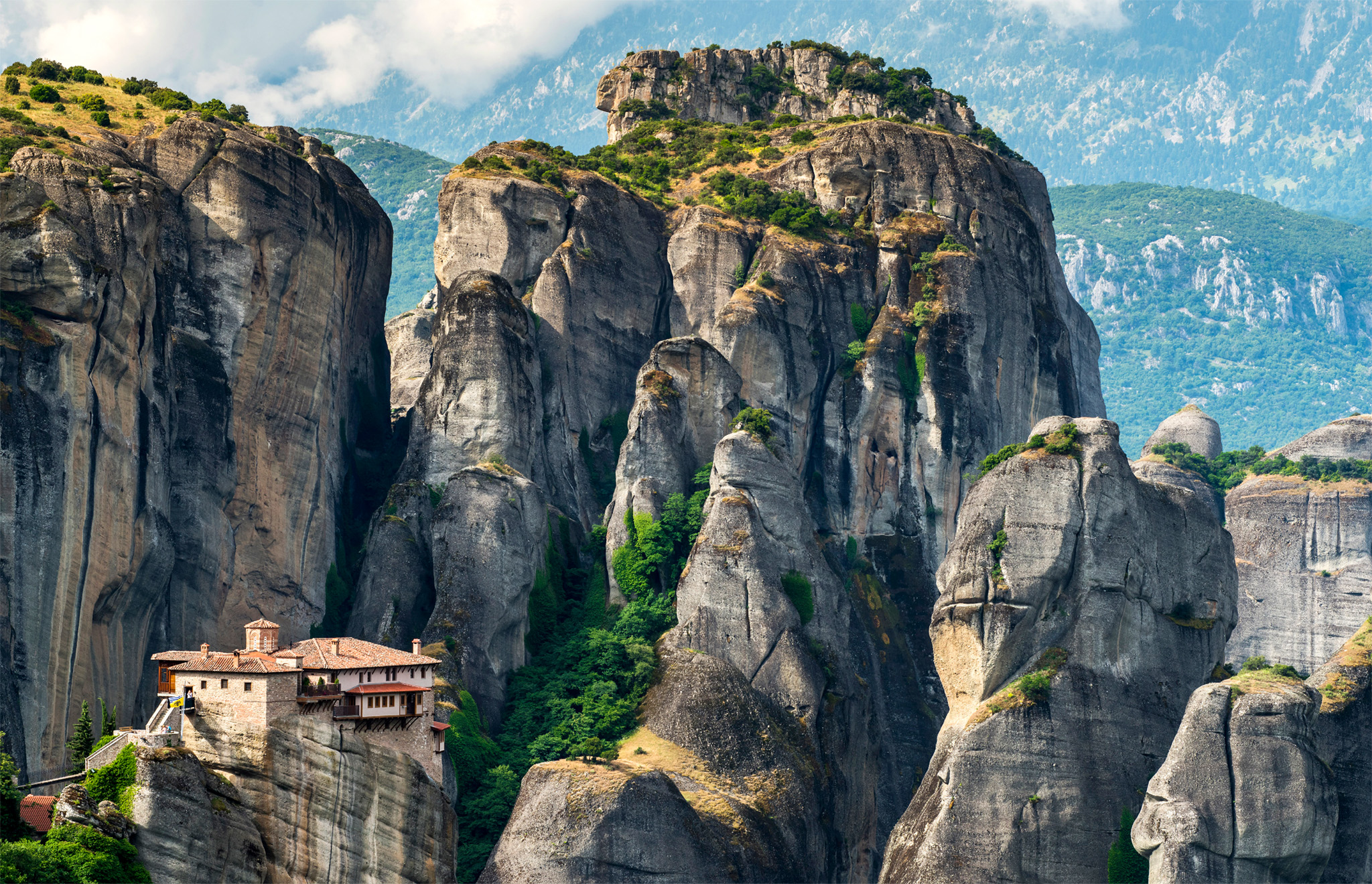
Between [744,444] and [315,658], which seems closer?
[315,658]

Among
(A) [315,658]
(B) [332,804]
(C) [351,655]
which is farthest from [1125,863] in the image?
(A) [315,658]

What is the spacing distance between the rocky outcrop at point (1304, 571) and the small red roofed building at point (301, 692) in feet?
225

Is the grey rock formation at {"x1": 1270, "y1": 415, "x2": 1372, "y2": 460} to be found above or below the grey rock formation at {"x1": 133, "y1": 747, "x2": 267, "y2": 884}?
above

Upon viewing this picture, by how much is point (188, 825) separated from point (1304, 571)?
8572 cm

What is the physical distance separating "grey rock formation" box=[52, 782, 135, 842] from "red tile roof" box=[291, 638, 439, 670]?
1048 centimetres

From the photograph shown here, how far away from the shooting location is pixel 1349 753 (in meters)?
91.6

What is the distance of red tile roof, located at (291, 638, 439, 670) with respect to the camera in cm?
7700

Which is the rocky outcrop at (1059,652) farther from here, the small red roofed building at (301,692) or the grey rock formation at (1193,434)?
the grey rock formation at (1193,434)

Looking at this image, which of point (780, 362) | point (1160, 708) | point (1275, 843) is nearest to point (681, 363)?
point (780, 362)

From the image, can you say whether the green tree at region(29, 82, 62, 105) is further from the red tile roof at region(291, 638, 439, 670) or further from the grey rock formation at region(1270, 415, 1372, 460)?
the grey rock formation at region(1270, 415, 1372, 460)

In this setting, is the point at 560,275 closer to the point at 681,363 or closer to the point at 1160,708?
the point at 681,363

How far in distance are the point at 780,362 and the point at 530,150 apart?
2241 cm

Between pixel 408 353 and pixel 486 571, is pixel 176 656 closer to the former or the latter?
pixel 486 571

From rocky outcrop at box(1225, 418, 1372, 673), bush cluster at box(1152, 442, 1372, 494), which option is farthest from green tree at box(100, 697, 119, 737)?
bush cluster at box(1152, 442, 1372, 494)
